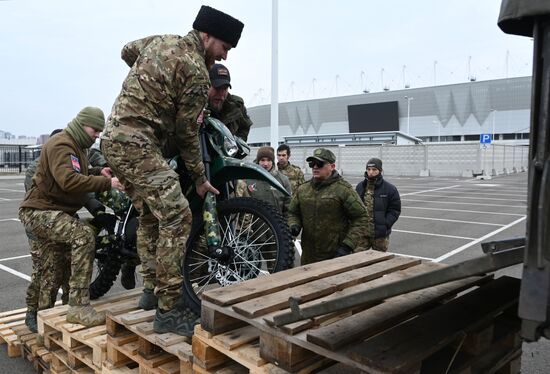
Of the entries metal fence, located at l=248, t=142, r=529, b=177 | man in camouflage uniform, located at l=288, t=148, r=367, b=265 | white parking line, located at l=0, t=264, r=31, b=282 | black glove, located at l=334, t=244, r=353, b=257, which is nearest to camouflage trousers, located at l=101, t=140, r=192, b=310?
man in camouflage uniform, located at l=288, t=148, r=367, b=265

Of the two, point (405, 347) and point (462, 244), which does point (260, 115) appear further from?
point (405, 347)

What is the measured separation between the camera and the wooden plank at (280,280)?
2.69m

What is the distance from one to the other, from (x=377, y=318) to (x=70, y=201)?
2999 millimetres

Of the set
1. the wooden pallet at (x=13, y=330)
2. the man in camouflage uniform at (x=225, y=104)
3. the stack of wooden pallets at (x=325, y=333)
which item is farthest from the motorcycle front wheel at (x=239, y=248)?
the wooden pallet at (x=13, y=330)

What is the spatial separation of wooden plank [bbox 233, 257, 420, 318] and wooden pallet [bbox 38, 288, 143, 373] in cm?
133

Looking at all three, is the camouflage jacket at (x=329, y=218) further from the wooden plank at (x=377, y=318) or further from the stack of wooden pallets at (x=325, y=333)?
the wooden plank at (x=377, y=318)

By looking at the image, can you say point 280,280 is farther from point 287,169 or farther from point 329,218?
point 287,169

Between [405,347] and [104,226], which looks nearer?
[405,347]

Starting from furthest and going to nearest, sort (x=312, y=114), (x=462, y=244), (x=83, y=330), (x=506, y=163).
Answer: (x=312, y=114) < (x=506, y=163) < (x=462, y=244) < (x=83, y=330)

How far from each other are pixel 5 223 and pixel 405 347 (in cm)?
1259

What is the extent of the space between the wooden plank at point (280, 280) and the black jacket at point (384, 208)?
2486mm

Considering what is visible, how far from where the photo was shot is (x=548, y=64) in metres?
1.59

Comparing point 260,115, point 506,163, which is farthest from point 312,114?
point 506,163

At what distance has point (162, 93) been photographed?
296 cm
